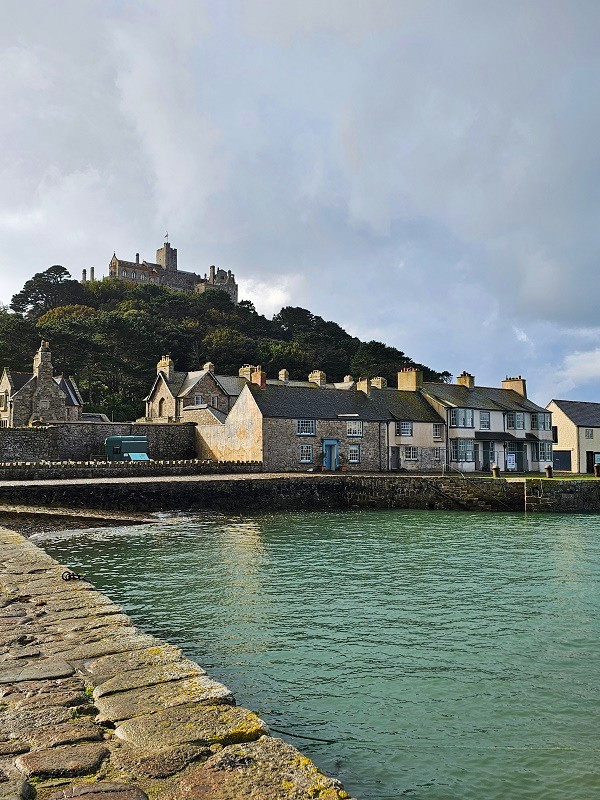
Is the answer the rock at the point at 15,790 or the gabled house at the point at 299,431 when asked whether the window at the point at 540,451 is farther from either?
the rock at the point at 15,790

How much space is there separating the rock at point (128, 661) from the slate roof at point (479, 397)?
42005 mm

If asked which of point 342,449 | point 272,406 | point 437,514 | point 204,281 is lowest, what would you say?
point 437,514

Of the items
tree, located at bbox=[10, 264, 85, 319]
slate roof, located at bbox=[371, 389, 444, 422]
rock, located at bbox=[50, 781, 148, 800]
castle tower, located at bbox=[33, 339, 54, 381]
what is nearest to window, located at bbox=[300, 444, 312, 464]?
slate roof, located at bbox=[371, 389, 444, 422]

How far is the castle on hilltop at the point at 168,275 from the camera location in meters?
136

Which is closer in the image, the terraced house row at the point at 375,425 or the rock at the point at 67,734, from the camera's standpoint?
the rock at the point at 67,734

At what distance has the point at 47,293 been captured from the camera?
362 ft

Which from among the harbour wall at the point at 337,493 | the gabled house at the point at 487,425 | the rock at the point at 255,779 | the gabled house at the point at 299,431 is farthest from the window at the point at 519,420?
the rock at the point at 255,779

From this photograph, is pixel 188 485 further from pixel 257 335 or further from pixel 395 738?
pixel 257 335

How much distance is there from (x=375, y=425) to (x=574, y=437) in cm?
2032

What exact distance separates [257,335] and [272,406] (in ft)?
231

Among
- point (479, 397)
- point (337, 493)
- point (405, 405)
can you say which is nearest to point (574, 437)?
point (479, 397)

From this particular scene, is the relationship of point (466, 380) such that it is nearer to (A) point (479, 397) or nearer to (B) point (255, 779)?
(A) point (479, 397)

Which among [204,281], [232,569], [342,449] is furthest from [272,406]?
[204,281]

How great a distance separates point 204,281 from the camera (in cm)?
14812
